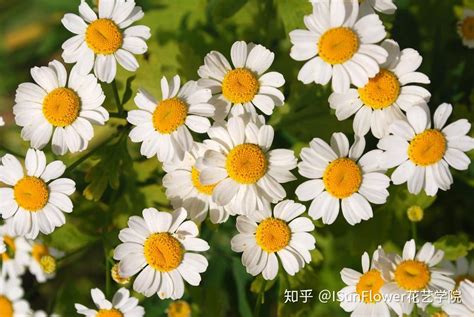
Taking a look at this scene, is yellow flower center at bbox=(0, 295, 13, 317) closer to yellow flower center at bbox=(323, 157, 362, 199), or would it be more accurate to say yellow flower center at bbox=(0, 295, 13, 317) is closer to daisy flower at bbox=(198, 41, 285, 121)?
daisy flower at bbox=(198, 41, 285, 121)

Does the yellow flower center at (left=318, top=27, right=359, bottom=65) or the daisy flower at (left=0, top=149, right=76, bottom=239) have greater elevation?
the yellow flower center at (left=318, top=27, right=359, bottom=65)

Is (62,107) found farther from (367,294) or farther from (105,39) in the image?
(367,294)

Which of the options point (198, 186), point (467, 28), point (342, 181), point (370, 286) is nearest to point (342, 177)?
point (342, 181)

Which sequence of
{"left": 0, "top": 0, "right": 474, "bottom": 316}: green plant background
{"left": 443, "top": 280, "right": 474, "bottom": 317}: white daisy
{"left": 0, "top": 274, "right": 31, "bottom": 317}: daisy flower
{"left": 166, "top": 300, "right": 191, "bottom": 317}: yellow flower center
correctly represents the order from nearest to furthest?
{"left": 443, "top": 280, "right": 474, "bottom": 317}: white daisy → {"left": 0, "top": 0, "right": 474, "bottom": 316}: green plant background → {"left": 166, "top": 300, "right": 191, "bottom": 317}: yellow flower center → {"left": 0, "top": 274, "right": 31, "bottom": 317}: daisy flower

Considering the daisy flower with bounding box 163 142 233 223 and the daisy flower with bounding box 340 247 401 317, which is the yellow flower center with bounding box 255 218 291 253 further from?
the daisy flower with bounding box 340 247 401 317

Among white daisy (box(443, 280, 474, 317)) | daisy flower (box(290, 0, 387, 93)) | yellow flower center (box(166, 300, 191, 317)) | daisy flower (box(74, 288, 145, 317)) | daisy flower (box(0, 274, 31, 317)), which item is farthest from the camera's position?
daisy flower (box(0, 274, 31, 317))

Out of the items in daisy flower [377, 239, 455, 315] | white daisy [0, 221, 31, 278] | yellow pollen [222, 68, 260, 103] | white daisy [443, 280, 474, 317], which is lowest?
white daisy [0, 221, 31, 278]

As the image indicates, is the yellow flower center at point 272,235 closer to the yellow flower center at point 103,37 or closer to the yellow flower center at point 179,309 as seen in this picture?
the yellow flower center at point 179,309

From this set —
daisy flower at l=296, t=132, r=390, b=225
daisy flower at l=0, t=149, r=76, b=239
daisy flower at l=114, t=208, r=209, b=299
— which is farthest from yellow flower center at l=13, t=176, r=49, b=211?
daisy flower at l=296, t=132, r=390, b=225

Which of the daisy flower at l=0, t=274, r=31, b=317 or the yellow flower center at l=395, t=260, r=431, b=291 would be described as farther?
the daisy flower at l=0, t=274, r=31, b=317
